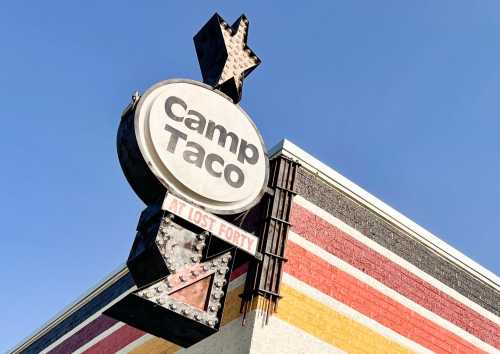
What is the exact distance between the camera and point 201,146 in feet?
39.9

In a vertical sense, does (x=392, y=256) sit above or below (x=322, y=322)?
above

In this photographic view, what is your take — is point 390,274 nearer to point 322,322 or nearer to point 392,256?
point 392,256

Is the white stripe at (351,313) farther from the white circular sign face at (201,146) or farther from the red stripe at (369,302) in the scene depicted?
the white circular sign face at (201,146)

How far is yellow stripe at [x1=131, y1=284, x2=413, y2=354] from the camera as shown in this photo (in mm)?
13711

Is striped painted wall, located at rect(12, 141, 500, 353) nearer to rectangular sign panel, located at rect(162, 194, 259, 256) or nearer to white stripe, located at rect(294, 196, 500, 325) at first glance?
white stripe, located at rect(294, 196, 500, 325)

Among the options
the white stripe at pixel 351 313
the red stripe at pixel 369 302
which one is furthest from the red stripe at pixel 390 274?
the white stripe at pixel 351 313

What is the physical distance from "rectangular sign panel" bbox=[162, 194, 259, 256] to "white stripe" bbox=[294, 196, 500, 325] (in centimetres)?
327

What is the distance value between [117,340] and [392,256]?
9.36 m

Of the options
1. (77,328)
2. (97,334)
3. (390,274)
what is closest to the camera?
(390,274)

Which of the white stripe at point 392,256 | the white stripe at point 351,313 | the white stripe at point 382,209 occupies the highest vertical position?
the white stripe at point 382,209

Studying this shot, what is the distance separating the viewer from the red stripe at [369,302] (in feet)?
48.0

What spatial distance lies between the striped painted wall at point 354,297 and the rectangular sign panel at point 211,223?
1.66 metres

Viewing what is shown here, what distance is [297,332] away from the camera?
→ 44.8 feet

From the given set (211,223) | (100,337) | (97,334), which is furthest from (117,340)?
(211,223)
